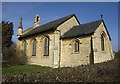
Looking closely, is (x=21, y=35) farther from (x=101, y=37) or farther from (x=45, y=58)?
(x=101, y=37)

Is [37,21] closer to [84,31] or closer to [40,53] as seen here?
[40,53]

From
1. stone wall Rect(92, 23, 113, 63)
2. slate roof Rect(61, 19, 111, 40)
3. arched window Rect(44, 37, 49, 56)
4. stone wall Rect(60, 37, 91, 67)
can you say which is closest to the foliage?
stone wall Rect(92, 23, 113, 63)

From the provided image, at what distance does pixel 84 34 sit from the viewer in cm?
2909

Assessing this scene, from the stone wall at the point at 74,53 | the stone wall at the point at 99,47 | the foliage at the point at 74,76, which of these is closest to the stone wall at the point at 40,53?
the stone wall at the point at 74,53

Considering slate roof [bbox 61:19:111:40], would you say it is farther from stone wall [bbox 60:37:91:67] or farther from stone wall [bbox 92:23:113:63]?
stone wall [bbox 60:37:91:67]

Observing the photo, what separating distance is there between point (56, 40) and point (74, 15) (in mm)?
7160

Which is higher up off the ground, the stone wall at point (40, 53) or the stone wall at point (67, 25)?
the stone wall at point (67, 25)

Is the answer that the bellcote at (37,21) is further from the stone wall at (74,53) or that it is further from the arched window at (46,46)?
the stone wall at (74,53)

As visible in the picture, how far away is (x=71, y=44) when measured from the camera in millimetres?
31109

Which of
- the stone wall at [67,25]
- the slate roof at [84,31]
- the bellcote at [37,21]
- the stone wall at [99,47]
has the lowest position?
the stone wall at [99,47]

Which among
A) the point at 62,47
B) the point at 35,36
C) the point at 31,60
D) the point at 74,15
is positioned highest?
the point at 74,15

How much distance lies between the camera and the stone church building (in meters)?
28.5

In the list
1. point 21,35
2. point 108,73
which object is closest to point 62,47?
point 21,35

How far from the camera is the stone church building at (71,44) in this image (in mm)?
28484
